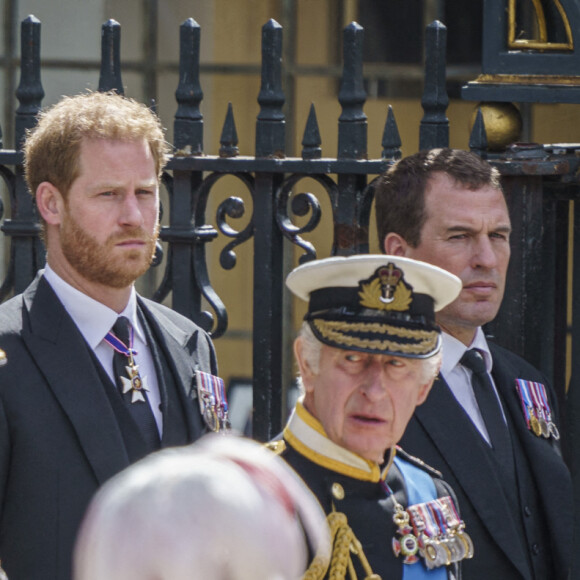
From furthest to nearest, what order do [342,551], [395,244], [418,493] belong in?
[395,244] → [418,493] → [342,551]

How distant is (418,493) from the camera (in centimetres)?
262

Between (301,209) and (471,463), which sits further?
(301,209)

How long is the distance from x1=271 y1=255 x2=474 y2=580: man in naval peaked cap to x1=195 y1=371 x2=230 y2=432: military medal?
0.67 meters

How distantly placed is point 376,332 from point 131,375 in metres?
0.82

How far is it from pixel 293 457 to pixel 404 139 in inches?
158

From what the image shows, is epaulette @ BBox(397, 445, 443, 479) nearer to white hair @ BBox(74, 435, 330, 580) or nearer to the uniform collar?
the uniform collar

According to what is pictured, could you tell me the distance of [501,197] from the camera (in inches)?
127

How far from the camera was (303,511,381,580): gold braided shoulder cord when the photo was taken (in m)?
2.39

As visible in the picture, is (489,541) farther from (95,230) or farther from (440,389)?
(95,230)

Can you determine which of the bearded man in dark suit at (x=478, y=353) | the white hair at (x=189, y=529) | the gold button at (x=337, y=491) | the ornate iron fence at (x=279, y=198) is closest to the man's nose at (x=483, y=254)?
the bearded man in dark suit at (x=478, y=353)

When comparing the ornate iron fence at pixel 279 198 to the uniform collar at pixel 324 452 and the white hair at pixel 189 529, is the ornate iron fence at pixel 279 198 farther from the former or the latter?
the white hair at pixel 189 529

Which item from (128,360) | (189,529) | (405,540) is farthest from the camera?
(128,360)

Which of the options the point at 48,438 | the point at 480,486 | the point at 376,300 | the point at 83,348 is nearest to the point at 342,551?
the point at 376,300

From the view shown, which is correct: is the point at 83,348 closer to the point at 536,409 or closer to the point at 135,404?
the point at 135,404
